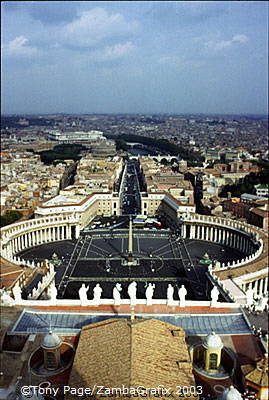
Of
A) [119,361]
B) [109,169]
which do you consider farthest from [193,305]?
[109,169]

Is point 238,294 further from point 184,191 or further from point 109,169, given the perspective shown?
point 109,169

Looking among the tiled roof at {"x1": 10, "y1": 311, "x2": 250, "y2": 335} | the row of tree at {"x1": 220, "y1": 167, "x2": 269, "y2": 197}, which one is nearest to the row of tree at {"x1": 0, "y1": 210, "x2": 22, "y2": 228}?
the tiled roof at {"x1": 10, "y1": 311, "x2": 250, "y2": 335}

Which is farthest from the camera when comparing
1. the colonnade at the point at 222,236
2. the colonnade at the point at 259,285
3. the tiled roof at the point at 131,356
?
the colonnade at the point at 222,236

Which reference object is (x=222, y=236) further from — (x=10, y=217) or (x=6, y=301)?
(x=6, y=301)

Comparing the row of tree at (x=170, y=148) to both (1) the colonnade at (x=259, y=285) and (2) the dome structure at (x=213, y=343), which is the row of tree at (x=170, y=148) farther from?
(2) the dome structure at (x=213, y=343)

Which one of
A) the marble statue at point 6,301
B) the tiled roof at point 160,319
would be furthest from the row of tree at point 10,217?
the tiled roof at point 160,319

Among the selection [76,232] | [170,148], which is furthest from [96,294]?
[170,148]

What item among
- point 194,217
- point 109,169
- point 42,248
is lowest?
point 42,248
